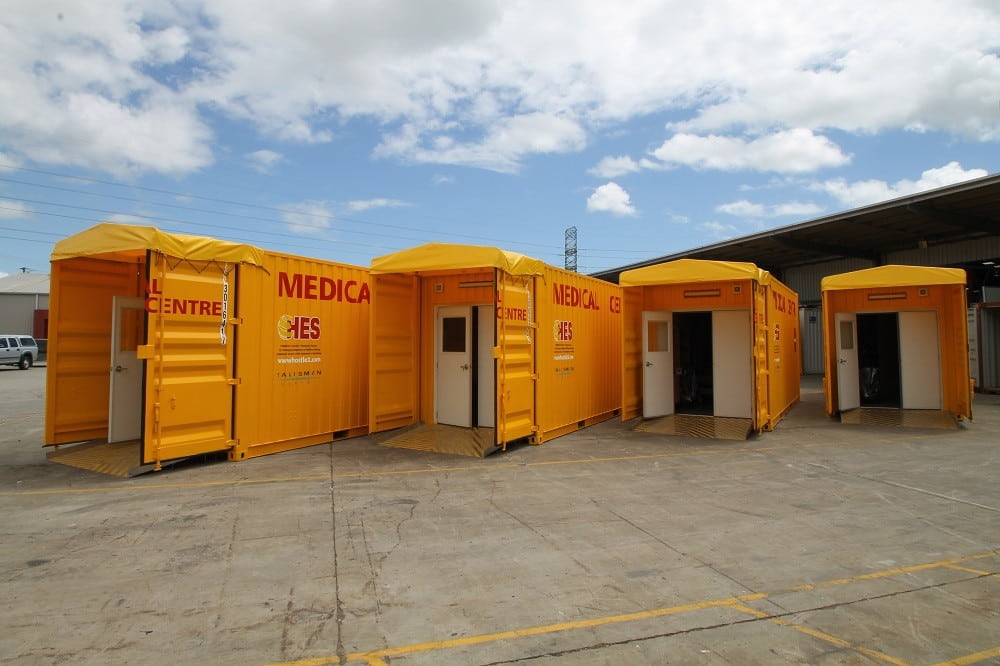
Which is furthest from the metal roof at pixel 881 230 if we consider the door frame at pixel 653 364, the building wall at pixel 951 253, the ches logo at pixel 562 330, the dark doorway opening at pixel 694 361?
the ches logo at pixel 562 330

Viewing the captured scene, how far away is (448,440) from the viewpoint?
30.1 feet

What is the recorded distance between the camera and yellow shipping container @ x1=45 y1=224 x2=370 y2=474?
717 centimetres

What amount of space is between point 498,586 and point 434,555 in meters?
0.75

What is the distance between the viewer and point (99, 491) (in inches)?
253

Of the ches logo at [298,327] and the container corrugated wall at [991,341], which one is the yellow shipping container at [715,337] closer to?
the ches logo at [298,327]

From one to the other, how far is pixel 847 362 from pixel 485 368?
8.10 m

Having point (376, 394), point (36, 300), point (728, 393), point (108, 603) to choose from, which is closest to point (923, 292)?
point (728, 393)

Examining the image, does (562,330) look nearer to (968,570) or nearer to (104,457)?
(968,570)

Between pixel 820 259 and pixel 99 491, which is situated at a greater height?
pixel 820 259

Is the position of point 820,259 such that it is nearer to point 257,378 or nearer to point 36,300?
point 257,378

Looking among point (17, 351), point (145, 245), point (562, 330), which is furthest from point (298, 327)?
point (17, 351)

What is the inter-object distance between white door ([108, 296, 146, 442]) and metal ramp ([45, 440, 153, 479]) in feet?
0.83

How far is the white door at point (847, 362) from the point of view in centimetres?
1224

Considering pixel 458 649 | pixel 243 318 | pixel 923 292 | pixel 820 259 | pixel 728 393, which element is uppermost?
pixel 820 259
